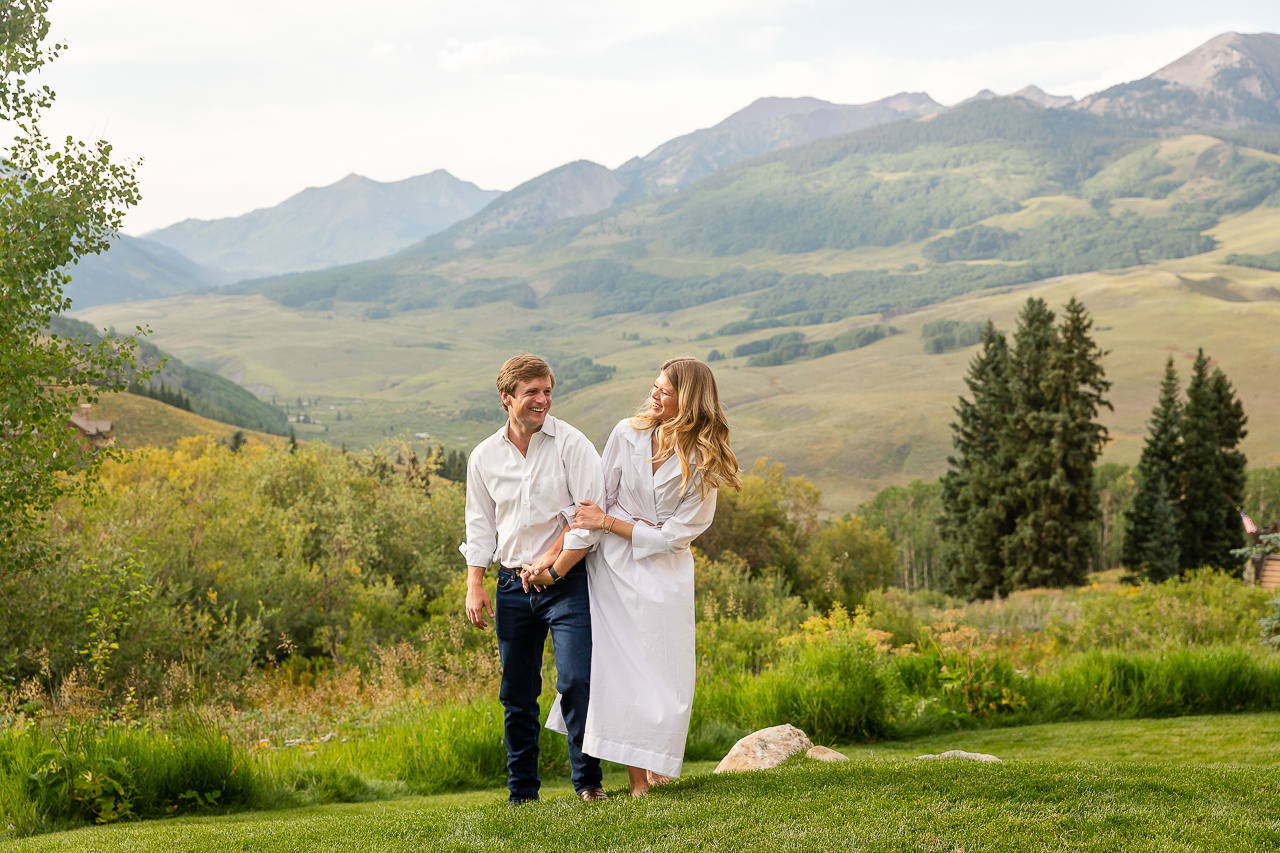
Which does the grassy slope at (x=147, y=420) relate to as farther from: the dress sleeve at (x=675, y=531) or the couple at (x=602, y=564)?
the dress sleeve at (x=675, y=531)

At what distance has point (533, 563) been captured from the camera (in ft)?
15.9

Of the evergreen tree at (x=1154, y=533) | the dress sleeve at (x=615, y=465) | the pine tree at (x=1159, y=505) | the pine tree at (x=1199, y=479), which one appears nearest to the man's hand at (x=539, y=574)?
the dress sleeve at (x=615, y=465)

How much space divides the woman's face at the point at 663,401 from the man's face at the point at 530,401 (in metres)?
0.55

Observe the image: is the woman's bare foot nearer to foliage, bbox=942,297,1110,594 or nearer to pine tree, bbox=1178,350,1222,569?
foliage, bbox=942,297,1110,594

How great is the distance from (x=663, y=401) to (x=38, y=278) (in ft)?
23.9

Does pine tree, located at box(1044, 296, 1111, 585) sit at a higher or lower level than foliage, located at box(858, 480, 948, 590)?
higher

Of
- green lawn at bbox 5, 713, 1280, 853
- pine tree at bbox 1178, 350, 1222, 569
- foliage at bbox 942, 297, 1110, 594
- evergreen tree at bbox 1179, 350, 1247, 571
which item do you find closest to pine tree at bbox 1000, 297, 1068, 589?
foliage at bbox 942, 297, 1110, 594

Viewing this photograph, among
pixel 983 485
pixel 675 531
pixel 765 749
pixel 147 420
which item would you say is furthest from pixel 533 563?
pixel 147 420

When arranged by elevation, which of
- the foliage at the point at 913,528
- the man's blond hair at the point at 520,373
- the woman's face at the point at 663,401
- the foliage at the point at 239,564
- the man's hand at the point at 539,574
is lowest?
the foliage at the point at 913,528

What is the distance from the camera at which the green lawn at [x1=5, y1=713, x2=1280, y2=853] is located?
153 inches

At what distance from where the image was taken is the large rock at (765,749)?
5871 mm

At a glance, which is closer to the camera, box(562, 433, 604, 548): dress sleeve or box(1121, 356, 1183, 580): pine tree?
box(562, 433, 604, 548): dress sleeve

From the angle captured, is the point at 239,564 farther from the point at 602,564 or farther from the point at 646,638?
the point at 646,638

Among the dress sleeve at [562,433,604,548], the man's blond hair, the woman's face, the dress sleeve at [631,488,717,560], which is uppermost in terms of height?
the man's blond hair
